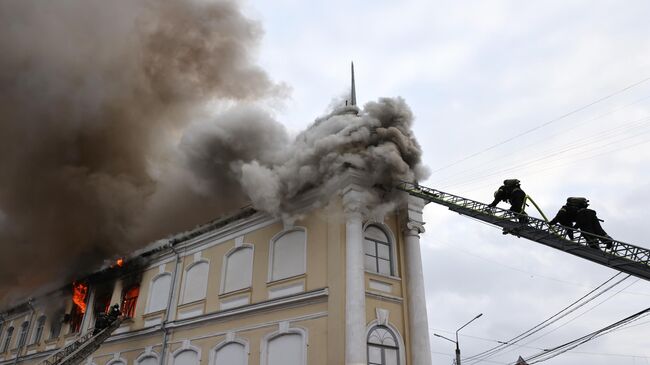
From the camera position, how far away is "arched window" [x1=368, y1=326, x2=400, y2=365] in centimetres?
1216

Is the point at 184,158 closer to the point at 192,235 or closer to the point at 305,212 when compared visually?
the point at 192,235

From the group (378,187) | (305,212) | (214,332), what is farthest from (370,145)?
(214,332)

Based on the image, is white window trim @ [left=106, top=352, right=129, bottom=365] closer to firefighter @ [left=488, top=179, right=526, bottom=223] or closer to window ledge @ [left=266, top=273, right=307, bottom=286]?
window ledge @ [left=266, top=273, right=307, bottom=286]

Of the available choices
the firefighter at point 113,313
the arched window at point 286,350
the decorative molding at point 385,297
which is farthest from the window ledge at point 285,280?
the firefighter at point 113,313

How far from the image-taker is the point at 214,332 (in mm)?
15344

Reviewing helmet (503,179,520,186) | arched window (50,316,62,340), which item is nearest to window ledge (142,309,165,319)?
arched window (50,316,62,340)

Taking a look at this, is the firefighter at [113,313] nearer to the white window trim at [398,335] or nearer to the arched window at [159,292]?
the arched window at [159,292]

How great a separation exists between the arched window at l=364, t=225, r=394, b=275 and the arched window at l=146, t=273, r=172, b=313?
27.5 ft

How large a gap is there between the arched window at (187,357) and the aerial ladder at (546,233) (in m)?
8.28

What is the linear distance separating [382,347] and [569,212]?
5.41m

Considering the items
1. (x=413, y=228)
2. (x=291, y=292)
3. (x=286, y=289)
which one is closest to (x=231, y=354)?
(x=286, y=289)

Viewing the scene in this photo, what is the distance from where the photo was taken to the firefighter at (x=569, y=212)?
1026cm

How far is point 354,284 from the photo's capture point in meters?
12.2

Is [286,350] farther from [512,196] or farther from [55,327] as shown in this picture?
[55,327]
